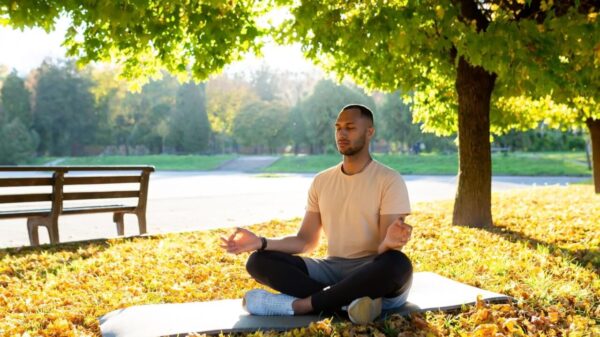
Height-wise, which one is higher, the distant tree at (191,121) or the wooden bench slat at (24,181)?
the distant tree at (191,121)

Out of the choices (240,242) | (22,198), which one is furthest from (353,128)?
(22,198)

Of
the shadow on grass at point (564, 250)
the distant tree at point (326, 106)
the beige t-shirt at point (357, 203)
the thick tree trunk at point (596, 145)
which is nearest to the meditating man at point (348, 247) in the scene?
the beige t-shirt at point (357, 203)

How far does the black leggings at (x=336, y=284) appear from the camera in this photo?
12.5 feet

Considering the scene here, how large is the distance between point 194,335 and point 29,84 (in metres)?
64.7

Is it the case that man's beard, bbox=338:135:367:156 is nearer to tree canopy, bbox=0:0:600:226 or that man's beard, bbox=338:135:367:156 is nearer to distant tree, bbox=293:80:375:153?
tree canopy, bbox=0:0:600:226

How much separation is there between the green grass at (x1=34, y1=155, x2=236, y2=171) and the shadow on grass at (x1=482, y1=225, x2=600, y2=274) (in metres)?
37.8

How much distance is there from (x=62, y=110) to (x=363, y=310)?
60.4 metres

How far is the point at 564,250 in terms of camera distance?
680 cm

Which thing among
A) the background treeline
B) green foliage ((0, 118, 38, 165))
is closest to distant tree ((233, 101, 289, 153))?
the background treeline

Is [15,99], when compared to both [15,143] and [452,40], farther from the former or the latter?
[452,40]

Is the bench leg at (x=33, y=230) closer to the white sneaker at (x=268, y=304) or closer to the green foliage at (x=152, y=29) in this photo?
the green foliage at (x=152, y=29)

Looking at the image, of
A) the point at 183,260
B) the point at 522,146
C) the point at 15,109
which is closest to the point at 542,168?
the point at 522,146

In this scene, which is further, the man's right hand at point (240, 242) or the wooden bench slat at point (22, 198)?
the wooden bench slat at point (22, 198)

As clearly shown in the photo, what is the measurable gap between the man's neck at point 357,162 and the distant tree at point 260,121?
48.6m
